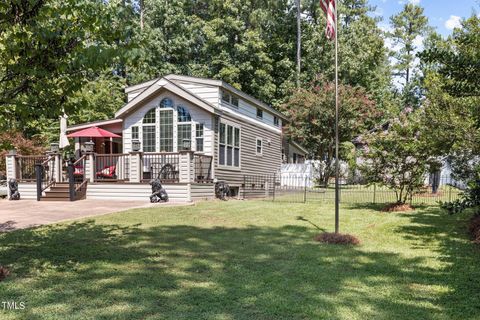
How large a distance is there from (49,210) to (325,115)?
17.8m

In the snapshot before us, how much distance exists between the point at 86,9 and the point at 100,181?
10.8 m

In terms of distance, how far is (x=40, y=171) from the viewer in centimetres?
1397

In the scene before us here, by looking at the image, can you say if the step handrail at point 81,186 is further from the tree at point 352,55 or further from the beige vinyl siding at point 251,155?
the tree at point 352,55

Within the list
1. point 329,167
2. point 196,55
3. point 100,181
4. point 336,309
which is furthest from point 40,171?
point 196,55

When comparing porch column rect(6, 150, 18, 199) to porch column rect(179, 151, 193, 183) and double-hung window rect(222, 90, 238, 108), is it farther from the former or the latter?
double-hung window rect(222, 90, 238, 108)

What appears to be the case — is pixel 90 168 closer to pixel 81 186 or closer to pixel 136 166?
pixel 81 186

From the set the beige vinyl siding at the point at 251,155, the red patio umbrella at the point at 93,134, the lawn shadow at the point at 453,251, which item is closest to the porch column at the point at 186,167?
the beige vinyl siding at the point at 251,155

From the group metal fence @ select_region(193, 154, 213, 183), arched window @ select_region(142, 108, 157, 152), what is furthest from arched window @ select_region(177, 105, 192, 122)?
metal fence @ select_region(193, 154, 213, 183)

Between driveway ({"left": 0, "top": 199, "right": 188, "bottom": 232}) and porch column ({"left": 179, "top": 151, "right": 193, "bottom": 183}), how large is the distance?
135 cm

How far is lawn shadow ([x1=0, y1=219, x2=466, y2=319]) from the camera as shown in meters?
3.75

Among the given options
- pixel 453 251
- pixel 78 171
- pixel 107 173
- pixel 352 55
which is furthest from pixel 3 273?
pixel 352 55

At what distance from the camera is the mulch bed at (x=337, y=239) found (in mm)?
6960

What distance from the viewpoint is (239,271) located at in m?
5.14

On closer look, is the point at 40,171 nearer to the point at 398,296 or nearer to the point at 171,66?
the point at 398,296
